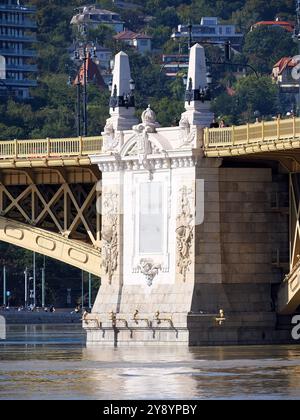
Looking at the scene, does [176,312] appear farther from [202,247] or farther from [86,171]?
[86,171]

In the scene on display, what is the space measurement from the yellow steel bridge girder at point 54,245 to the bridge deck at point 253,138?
11920 mm

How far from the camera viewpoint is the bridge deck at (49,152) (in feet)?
433

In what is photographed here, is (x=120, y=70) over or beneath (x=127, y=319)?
over

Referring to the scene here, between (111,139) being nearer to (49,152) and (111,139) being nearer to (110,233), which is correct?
(110,233)

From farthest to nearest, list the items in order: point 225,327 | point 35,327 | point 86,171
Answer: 1. point 35,327
2. point 86,171
3. point 225,327

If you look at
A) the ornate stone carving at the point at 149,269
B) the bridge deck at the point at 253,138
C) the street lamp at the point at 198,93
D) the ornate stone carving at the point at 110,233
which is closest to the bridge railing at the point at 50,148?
the ornate stone carving at the point at 110,233

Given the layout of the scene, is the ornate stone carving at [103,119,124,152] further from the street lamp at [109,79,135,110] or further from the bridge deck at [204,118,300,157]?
the bridge deck at [204,118,300,157]

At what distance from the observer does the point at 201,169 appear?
125 metres

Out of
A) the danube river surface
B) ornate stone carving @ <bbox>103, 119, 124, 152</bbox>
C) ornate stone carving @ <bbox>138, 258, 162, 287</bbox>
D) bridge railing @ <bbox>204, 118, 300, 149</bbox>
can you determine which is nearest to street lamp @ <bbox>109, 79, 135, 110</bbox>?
ornate stone carving @ <bbox>103, 119, 124, 152</bbox>

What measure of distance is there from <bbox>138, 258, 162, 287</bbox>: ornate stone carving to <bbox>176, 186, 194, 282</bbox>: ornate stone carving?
2161mm

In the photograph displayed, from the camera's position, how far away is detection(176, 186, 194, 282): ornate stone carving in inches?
4934

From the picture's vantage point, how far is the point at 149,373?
103188 millimetres

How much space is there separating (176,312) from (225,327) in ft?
7.55

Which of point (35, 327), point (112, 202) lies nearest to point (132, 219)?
point (112, 202)
